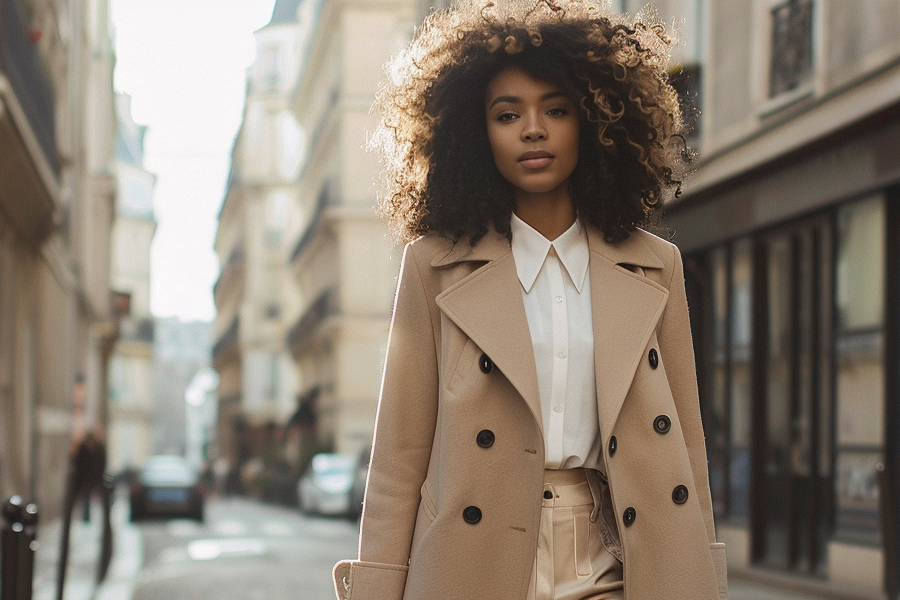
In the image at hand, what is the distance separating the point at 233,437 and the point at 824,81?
76.3m

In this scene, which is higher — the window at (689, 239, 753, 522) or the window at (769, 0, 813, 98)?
the window at (769, 0, 813, 98)

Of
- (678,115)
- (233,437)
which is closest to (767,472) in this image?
(678,115)

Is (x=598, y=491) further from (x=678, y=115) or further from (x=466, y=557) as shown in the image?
(x=678, y=115)

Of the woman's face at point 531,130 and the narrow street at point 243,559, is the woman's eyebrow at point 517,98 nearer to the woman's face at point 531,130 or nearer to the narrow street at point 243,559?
the woman's face at point 531,130

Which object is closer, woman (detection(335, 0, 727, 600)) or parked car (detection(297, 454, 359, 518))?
woman (detection(335, 0, 727, 600))

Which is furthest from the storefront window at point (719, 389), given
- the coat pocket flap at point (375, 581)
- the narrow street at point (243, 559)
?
the coat pocket flap at point (375, 581)

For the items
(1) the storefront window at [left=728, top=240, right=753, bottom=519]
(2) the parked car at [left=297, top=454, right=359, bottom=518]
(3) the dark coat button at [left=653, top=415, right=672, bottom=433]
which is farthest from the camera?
(2) the parked car at [left=297, top=454, right=359, bottom=518]

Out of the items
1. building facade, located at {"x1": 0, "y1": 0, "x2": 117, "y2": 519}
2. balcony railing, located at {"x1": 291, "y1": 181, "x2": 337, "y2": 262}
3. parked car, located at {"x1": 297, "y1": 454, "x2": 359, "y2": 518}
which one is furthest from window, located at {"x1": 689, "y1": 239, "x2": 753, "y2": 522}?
balcony railing, located at {"x1": 291, "y1": 181, "x2": 337, "y2": 262}

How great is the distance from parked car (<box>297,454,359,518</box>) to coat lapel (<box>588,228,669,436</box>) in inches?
916

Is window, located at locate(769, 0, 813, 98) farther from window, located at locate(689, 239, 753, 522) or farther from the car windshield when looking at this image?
the car windshield

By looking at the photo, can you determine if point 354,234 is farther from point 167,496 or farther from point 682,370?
point 682,370

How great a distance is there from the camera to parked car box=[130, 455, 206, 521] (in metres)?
25.6

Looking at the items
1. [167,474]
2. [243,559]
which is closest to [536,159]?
[243,559]

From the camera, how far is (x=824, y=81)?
1146 cm
